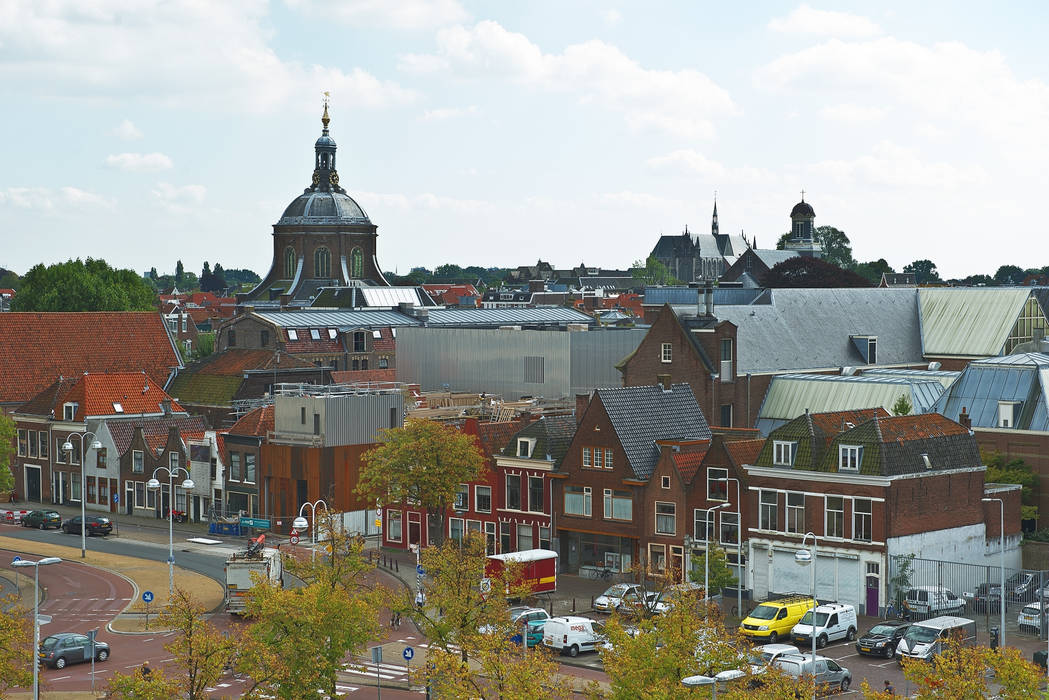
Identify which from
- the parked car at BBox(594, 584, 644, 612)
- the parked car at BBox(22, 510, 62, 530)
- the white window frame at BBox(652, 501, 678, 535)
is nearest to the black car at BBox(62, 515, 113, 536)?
the parked car at BBox(22, 510, 62, 530)

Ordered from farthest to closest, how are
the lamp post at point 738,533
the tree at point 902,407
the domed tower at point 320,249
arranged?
the domed tower at point 320,249
the tree at point 902,407
the lamp post at point 738,533

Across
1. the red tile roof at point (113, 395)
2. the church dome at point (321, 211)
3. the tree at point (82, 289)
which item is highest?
the church dome at point (321, 211)

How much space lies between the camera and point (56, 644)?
6172 cm

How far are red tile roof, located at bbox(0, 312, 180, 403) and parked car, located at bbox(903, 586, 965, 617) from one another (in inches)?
3154

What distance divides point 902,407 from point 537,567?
26.0 metres

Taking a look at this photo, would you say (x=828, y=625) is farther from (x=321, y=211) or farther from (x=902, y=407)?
(x=321, y=211)

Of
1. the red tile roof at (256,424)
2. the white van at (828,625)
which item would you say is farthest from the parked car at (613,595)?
the red tile roof at (256,424)

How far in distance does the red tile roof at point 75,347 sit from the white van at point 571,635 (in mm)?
72857

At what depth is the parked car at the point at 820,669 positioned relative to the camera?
54.8 m

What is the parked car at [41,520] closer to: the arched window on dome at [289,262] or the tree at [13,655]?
the tree at [13,655]

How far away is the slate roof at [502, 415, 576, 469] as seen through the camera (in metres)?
82.1

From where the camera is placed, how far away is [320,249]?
194 m

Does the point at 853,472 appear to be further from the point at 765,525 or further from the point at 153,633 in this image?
the point at 153,633

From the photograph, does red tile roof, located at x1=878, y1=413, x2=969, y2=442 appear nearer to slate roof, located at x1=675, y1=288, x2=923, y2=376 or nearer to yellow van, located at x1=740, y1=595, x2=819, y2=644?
yellow van, located at x1=740, y1=595, x2=819, y2=644
